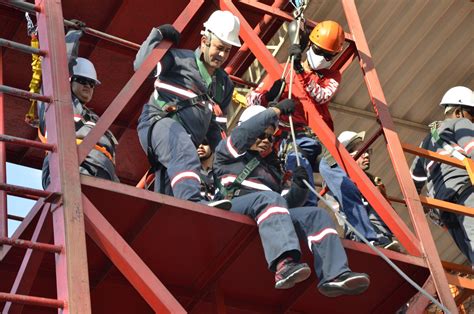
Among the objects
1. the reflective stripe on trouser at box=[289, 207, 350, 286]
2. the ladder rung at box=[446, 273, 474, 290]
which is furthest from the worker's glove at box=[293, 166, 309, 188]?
the ladder rung at box=[446, 273, 474, 290]

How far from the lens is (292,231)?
28.2 ft

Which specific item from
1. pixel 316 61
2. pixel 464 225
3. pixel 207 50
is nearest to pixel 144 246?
pixel 207 50

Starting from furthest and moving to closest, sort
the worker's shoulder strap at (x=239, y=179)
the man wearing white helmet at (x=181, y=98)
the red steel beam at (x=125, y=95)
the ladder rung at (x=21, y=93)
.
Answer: the worker's shoulder strap at (x=239, y=179) → the man wearing white helmet at (x=181, y=98) → the red steel beam at (x=125, y=95) → the ladder rung at (x=21, y=93)

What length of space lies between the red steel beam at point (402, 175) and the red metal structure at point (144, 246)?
1 cm

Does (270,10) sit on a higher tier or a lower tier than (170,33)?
higher

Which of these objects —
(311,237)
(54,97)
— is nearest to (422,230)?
(311,237)

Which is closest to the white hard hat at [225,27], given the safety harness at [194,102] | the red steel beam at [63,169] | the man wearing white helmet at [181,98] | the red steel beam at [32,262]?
the man wearing white helmet at [181,98]

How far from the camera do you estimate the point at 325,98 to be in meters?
10.9

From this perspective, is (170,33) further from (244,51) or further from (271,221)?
(244,51)

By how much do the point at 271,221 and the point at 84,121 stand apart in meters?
2.19

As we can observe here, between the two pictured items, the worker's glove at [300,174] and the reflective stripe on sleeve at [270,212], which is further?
the worker's glove at [300,174]

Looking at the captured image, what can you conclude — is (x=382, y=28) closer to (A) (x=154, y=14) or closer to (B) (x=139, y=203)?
(A) (x=154, y=14)

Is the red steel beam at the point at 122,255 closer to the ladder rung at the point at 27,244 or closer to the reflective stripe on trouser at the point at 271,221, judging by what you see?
the ladder rung at the point at 27,244

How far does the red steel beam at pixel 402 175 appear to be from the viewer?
9.48m
